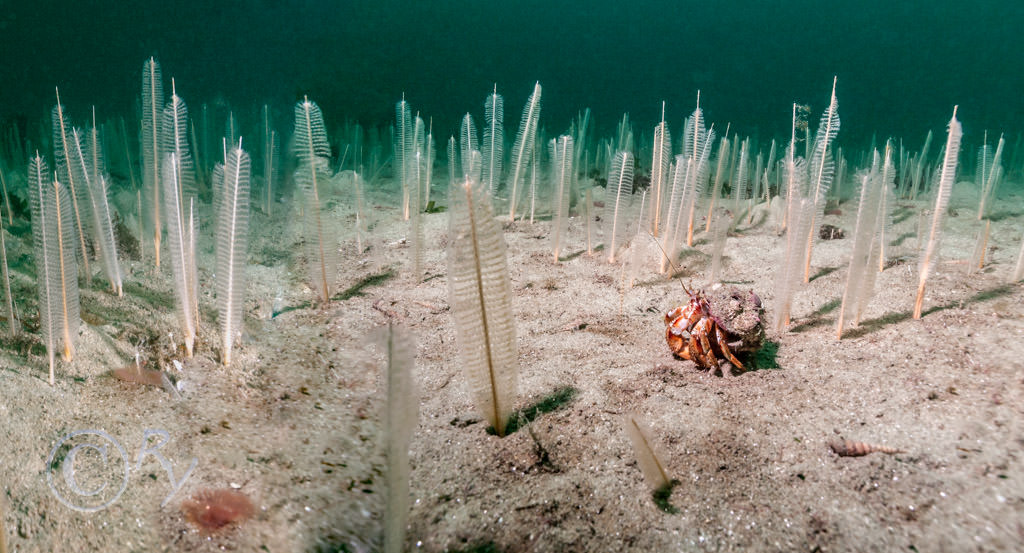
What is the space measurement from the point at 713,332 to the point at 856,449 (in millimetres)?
696

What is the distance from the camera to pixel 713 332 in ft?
6.73

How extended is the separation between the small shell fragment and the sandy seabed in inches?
1.2

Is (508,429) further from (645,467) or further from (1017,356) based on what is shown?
(1017,356)

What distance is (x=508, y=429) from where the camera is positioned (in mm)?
1689

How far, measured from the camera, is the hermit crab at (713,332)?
205 cm

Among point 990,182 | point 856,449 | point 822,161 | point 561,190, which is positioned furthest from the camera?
point 990,182

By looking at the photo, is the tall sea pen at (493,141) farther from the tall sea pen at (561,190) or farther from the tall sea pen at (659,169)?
the tall sea pen at (659,169)

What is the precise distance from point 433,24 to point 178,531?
27332 mm

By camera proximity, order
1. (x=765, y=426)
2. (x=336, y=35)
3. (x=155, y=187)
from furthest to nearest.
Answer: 1. (x=336, y=35)
2. (x=155, y=187)
3. (x=765, y=426)

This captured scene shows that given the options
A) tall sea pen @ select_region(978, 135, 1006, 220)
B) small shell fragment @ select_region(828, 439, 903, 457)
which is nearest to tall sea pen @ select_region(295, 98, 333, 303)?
small shell fragment @ select_region(828, 439, 903, 457)

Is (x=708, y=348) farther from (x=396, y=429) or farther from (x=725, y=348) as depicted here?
(x=396, y=429)

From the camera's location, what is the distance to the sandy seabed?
1.15m

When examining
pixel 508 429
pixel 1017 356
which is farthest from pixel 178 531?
pixel 1017 356

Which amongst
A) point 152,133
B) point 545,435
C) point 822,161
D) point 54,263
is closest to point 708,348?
point 545,435
